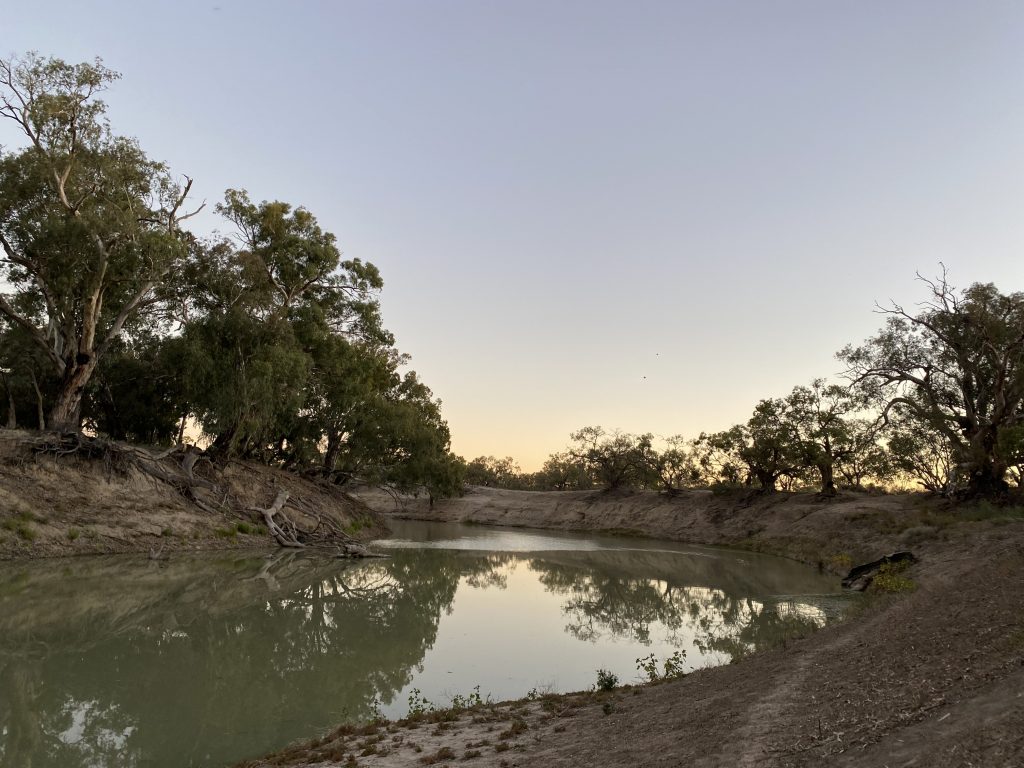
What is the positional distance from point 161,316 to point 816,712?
40916 mm

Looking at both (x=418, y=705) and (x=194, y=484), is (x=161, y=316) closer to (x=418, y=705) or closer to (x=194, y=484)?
(x=194, y=484)

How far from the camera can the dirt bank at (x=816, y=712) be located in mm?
6027

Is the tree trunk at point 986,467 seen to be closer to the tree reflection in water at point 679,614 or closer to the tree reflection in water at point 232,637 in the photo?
the tree reflection in water at point 232,637

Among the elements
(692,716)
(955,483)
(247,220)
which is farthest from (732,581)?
(247,220)

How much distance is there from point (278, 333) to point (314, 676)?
88.7 ft

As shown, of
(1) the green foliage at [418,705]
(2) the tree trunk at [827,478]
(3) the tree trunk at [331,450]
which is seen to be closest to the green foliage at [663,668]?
(1) the green foliage at [418,705]

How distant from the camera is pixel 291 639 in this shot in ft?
52.2

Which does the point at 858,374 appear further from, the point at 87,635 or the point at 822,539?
the point at 87,635

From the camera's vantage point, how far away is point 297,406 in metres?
38.9

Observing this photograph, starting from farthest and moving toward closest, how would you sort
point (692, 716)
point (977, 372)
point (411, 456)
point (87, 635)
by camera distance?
point (411, 456), point (977, 372), point (87, 635), point (692, 716)

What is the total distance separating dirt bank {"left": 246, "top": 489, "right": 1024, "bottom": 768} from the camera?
603 centimetres

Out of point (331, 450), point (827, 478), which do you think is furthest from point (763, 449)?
point (331, 450)

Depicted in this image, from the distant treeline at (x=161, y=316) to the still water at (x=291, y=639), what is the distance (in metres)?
11.7

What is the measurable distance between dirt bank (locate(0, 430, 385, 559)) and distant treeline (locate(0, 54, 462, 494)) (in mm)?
3300
